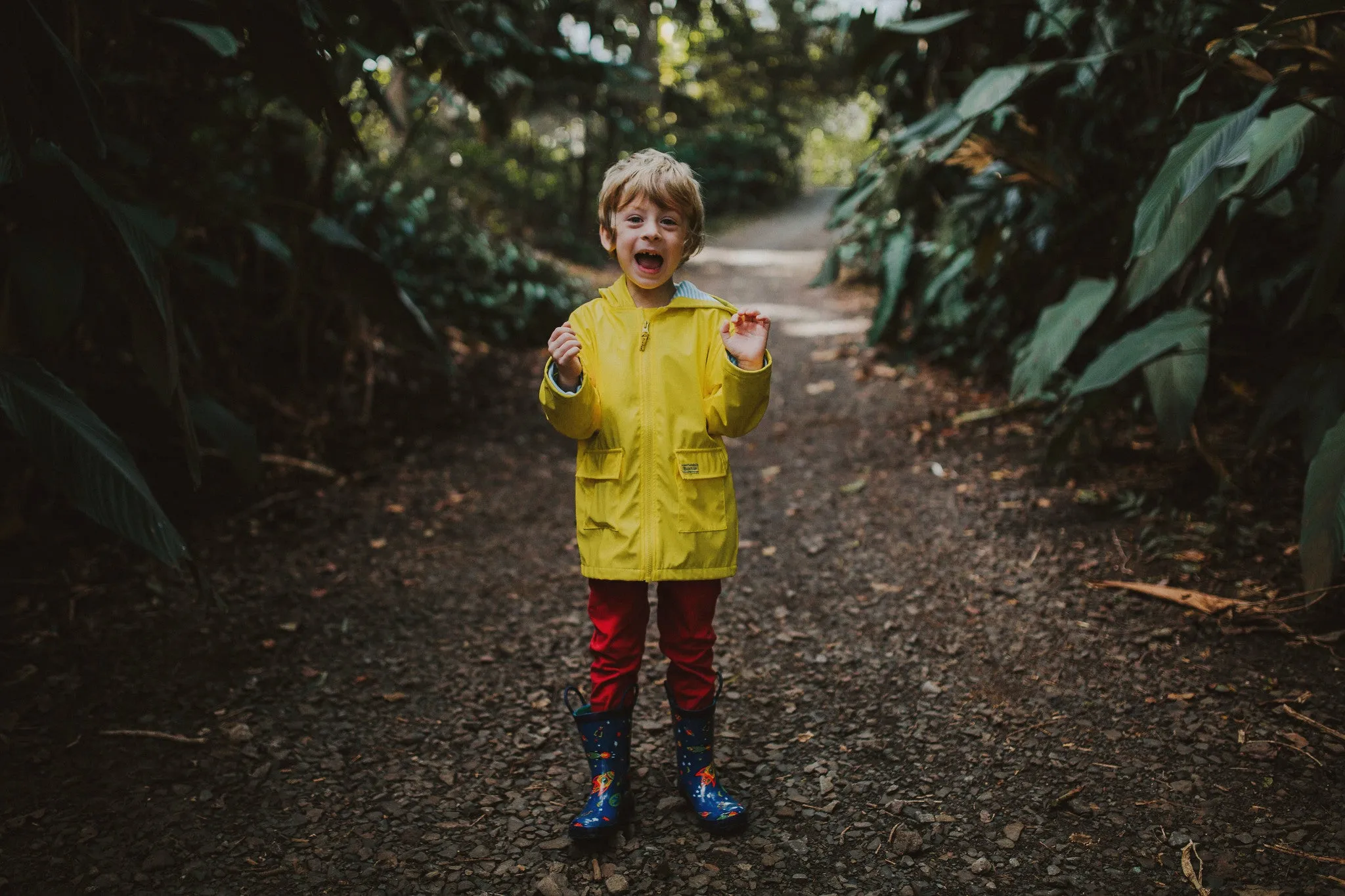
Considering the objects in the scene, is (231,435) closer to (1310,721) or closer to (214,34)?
(214,34)

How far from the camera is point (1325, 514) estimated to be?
1856 mm

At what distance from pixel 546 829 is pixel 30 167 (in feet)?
5.60

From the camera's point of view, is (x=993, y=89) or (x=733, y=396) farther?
(x=993, y=89)

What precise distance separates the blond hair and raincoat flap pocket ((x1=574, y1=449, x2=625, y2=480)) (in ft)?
1.32

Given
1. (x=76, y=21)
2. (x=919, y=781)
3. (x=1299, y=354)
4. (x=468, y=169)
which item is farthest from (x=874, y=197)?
→ (x=468, y=169)

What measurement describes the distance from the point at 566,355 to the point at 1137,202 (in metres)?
2.30

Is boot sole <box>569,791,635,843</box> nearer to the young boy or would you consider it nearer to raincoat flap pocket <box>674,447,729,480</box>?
the young boy

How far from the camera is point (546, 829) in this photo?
6.08 feet

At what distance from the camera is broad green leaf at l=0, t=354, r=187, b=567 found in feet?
5.80

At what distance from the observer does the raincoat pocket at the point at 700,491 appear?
5.64 ft

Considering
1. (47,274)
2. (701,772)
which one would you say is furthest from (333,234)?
(701,772)

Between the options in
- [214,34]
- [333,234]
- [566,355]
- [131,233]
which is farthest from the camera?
[333,234]

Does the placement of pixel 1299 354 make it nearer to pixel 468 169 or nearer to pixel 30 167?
pixel 30 167

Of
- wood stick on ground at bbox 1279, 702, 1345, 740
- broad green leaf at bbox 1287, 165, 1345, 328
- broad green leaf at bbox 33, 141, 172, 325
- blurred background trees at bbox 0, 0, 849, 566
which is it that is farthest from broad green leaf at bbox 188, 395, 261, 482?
broad green leaf at bbox 1287, 165, 1345, 328
